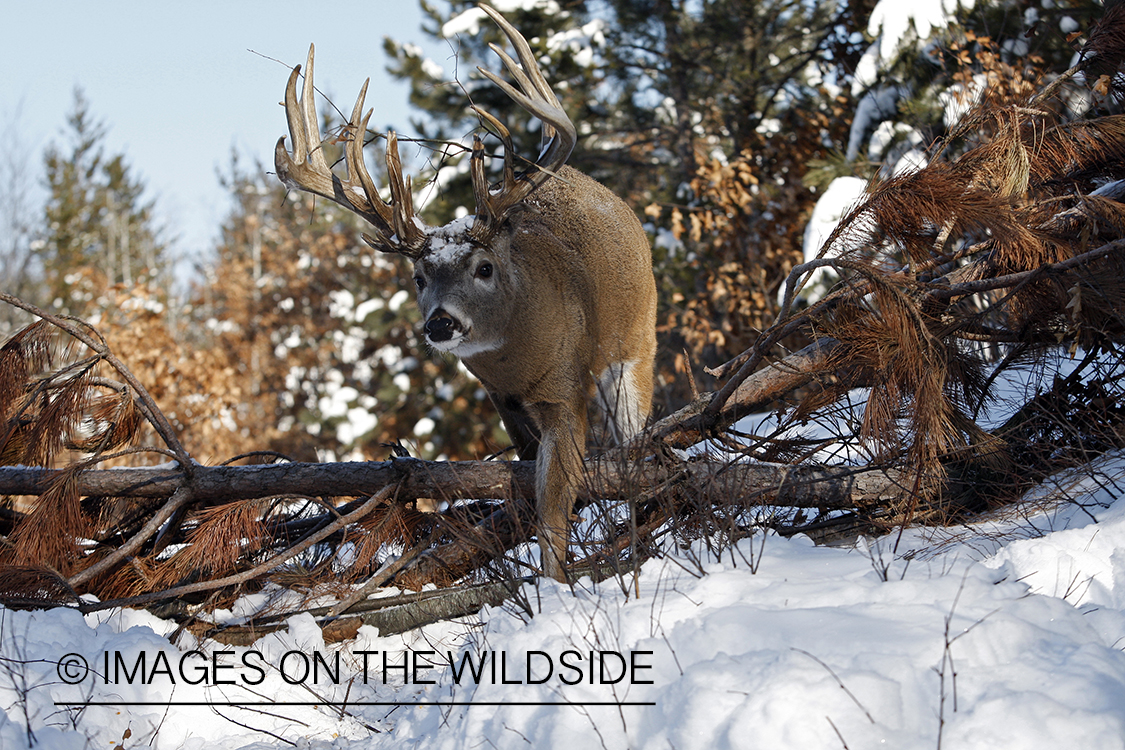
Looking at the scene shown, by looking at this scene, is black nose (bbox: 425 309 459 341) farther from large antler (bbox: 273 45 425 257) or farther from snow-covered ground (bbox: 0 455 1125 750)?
snow-covered ground (bbox: 0 455 1125 750)

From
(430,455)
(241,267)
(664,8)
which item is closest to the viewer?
(664,8)

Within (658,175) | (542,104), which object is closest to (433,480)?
(542,104)

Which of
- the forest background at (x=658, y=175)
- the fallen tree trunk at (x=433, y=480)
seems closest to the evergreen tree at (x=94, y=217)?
the forest background at (x=658, y=175)

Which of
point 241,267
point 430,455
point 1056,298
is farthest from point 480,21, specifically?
point 1056,298

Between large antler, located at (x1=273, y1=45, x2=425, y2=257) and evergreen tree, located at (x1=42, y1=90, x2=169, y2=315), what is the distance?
3023cm

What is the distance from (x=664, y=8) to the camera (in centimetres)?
1210

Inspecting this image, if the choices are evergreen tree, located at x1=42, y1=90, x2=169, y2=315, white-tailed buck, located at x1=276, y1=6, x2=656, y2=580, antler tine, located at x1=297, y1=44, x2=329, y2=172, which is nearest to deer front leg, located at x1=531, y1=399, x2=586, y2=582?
white-tailed buck, located at x1=276, y1=6, x2=656, y2=580

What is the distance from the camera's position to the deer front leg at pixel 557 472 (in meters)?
3.79

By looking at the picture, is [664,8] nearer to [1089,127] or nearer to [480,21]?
[480,21]

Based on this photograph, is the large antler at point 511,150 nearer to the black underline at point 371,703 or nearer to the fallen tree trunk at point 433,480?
the fallen tree trunk at point 433,480

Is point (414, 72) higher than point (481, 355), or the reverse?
point (414, 72)

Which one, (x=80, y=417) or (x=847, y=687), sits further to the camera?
(x=80, y=417)

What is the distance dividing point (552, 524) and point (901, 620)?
72.8 inches

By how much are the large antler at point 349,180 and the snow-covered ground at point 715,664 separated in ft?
6.32
